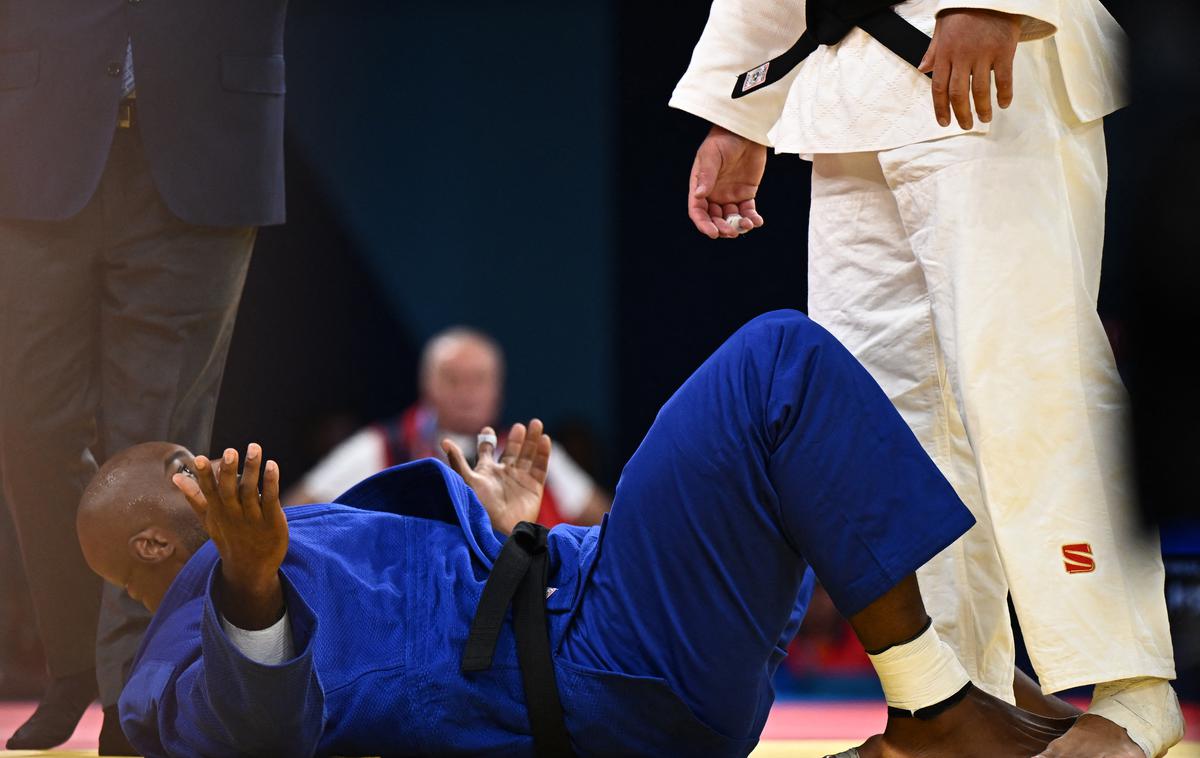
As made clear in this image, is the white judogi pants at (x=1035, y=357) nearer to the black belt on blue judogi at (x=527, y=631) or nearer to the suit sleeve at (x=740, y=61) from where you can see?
the suit sleeve at (x=740, y=61)

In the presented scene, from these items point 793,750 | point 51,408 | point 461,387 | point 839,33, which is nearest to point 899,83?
point 839,33

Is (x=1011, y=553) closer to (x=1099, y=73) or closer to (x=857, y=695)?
(x=1099, y=73)

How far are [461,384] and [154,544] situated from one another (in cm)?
223

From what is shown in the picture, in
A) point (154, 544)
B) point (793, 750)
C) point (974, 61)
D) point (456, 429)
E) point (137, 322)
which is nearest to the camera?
point (974, 61)

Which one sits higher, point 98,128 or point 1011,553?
point 98,128

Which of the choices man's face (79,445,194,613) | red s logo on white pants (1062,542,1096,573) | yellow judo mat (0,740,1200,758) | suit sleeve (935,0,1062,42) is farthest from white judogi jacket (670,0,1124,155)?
man's face (79,445,194,613)

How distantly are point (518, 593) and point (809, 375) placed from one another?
1.48ft

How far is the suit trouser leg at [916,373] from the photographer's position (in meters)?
1.81

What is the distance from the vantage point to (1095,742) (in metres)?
1.49

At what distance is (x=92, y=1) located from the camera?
203 cm

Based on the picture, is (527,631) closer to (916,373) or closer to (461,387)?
(916,373)

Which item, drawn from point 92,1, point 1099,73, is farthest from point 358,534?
point 1099,73

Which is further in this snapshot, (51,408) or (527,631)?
(51,408)

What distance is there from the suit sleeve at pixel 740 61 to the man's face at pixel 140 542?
0.99m
